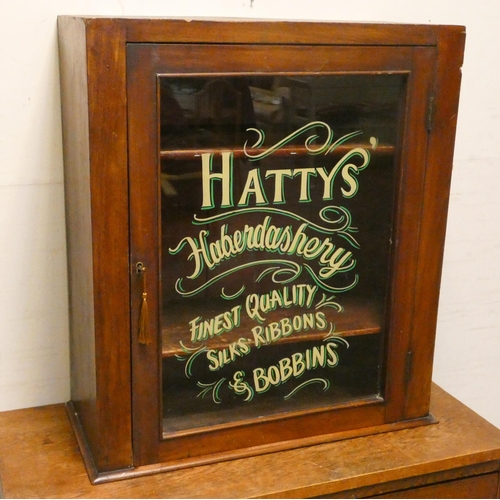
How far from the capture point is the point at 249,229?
4.13 feet

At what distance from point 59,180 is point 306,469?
0.71 m

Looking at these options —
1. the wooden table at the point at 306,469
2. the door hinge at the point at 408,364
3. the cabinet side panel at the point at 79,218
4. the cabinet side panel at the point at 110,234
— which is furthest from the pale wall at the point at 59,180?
the door hinge at the point at 408,364

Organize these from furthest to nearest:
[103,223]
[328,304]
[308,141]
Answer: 1. [328,304]
2. [308,141]
3. [103,223]

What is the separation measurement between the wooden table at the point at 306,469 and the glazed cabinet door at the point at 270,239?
0.16 feet

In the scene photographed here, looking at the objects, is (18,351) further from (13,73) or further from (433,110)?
(433,110)

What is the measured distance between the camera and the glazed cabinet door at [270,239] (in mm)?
1165

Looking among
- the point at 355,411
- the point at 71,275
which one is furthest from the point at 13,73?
the point at 355,411

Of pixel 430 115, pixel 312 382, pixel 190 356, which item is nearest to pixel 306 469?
pixel 312 382

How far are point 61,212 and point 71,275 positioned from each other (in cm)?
13

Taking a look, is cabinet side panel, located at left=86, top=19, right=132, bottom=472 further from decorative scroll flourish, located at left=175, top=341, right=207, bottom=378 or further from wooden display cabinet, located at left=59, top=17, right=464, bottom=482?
decorative scroll flourish, located at left=175, top=341, right=207, bottom=378

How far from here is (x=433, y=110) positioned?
4.22ft

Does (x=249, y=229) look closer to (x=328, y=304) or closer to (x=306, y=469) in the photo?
(x=328, y=304)

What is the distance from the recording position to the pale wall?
1.37 meters

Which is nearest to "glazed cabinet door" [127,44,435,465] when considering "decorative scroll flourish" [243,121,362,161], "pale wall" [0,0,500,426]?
"decorative scroll flourish" [243,121,362,161]
